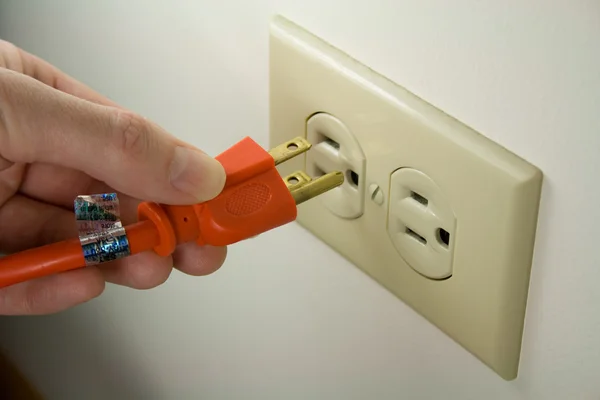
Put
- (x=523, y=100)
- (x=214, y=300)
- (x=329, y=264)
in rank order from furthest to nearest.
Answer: (x=214, y=300)
(x=329, y=264)
(x=523, y=100)

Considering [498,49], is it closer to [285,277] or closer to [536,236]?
[536,236]

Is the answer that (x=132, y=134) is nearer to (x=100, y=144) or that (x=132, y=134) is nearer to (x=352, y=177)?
(x=100, y=144)

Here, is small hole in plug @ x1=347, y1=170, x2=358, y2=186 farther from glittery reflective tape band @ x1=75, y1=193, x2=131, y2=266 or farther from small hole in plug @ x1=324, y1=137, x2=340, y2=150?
glittery reflective tape band @ x1=75, y1=193, x2=131, y2=266

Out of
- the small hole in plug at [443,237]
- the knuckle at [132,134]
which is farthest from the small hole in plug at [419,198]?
the knuckle at [132,134]

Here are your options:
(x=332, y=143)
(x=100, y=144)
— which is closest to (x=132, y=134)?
(x=100, y=144)

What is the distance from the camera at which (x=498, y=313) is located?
16.1 inches

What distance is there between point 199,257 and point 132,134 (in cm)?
12

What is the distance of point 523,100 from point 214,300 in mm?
364

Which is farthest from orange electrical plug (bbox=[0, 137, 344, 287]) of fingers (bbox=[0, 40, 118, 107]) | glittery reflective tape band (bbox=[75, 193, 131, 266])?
fingers (bbox=[0, 40, 118, 107])

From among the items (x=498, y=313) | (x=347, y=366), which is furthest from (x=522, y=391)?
(x=347, y=366)

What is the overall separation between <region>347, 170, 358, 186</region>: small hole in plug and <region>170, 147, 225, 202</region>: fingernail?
8 cm

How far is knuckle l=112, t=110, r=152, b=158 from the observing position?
1.33 feet

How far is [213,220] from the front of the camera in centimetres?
42

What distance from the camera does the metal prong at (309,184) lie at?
448mm
